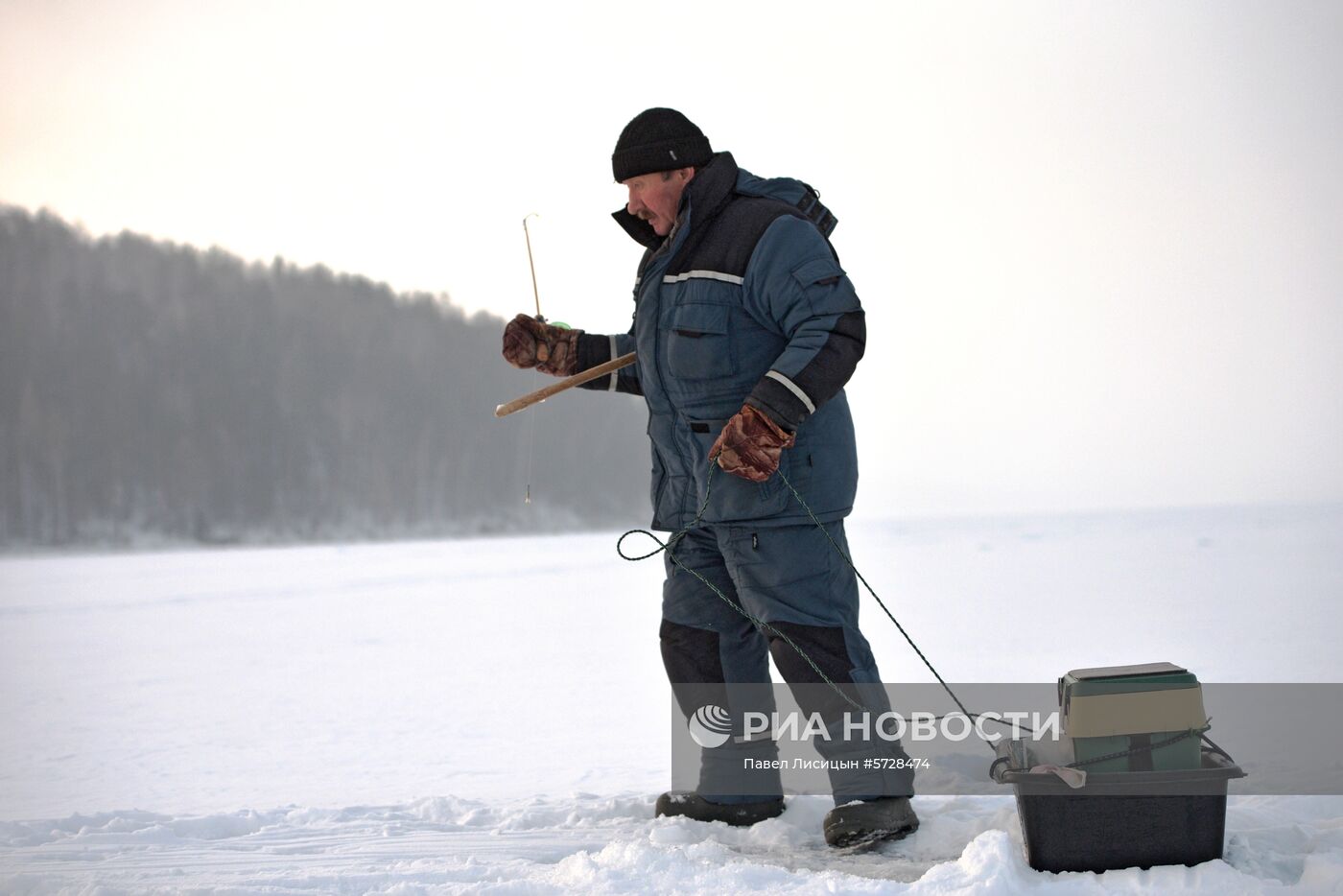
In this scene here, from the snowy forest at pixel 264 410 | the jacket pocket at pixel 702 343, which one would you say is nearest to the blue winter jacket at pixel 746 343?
the jacket pocket at pixel 702 343

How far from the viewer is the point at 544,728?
Result: 3633mm

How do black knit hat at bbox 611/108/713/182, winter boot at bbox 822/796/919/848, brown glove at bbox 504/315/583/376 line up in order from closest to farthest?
winter boot at bbox 822/796/919/848 < black knit hat at bbox 611/108/713/182 < brown glove at bbox 504/315/583/376

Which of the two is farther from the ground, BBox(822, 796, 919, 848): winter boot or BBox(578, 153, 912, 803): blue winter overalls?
BBox(578, 153, 912, 803): blue winter overalls

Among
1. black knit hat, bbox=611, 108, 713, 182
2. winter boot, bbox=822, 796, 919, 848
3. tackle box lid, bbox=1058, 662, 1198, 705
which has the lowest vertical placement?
winter boot, bbox=822, 796, 919, 848

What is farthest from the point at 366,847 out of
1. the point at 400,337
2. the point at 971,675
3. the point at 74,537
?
the point at 400,337

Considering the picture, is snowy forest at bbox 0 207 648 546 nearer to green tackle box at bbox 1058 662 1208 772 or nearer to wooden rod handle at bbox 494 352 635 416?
wooden rod handle at bbox 494 352 635 416

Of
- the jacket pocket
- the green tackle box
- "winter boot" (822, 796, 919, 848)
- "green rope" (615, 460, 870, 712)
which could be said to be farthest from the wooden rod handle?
the green tackle box

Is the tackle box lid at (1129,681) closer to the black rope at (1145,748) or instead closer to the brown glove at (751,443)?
the black rope at (1145,748)

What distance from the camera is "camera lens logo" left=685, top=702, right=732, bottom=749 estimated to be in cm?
221

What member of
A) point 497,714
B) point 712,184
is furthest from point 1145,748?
point 497,714

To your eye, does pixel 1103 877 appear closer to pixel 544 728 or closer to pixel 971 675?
pixel 544 728

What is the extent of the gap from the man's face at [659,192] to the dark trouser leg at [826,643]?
0.63 meters

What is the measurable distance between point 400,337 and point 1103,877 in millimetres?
19856

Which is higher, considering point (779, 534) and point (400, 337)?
point (400, 337)
